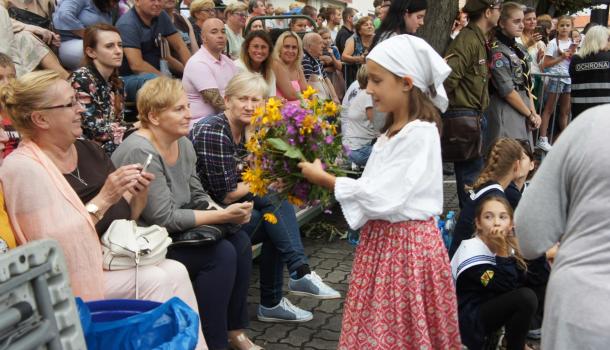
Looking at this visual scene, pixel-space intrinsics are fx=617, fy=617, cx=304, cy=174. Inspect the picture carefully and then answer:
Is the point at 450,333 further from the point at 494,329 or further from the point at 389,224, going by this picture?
the point at 494,329

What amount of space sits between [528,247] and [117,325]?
1.48 metres

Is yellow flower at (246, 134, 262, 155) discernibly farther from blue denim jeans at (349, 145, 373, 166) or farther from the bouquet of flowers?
blue denim jeans at (349, 145, 373, 166)

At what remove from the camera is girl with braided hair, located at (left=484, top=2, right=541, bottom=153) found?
5.89 metres

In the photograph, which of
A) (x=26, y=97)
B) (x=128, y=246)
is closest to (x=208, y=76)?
(x=26, y=97)

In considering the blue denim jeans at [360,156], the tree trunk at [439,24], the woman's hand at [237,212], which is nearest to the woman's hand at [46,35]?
the woman's hand at [237,212]

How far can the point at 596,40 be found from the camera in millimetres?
8148

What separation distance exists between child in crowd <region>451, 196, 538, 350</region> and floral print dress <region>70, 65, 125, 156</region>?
251 centimetres

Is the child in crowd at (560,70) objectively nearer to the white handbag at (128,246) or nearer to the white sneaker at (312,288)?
the white sneaker at (312,288)

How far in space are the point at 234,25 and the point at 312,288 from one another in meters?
3.97

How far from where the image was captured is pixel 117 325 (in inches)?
90.4

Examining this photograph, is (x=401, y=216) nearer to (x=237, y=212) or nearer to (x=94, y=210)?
(x=237, y=212)

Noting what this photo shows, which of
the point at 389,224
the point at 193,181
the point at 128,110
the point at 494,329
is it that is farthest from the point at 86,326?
the point at 128,110

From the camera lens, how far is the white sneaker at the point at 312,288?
4.79 meters

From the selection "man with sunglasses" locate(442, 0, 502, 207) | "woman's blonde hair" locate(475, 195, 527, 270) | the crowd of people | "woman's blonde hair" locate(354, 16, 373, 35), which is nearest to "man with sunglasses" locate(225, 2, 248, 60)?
the crowd of people
